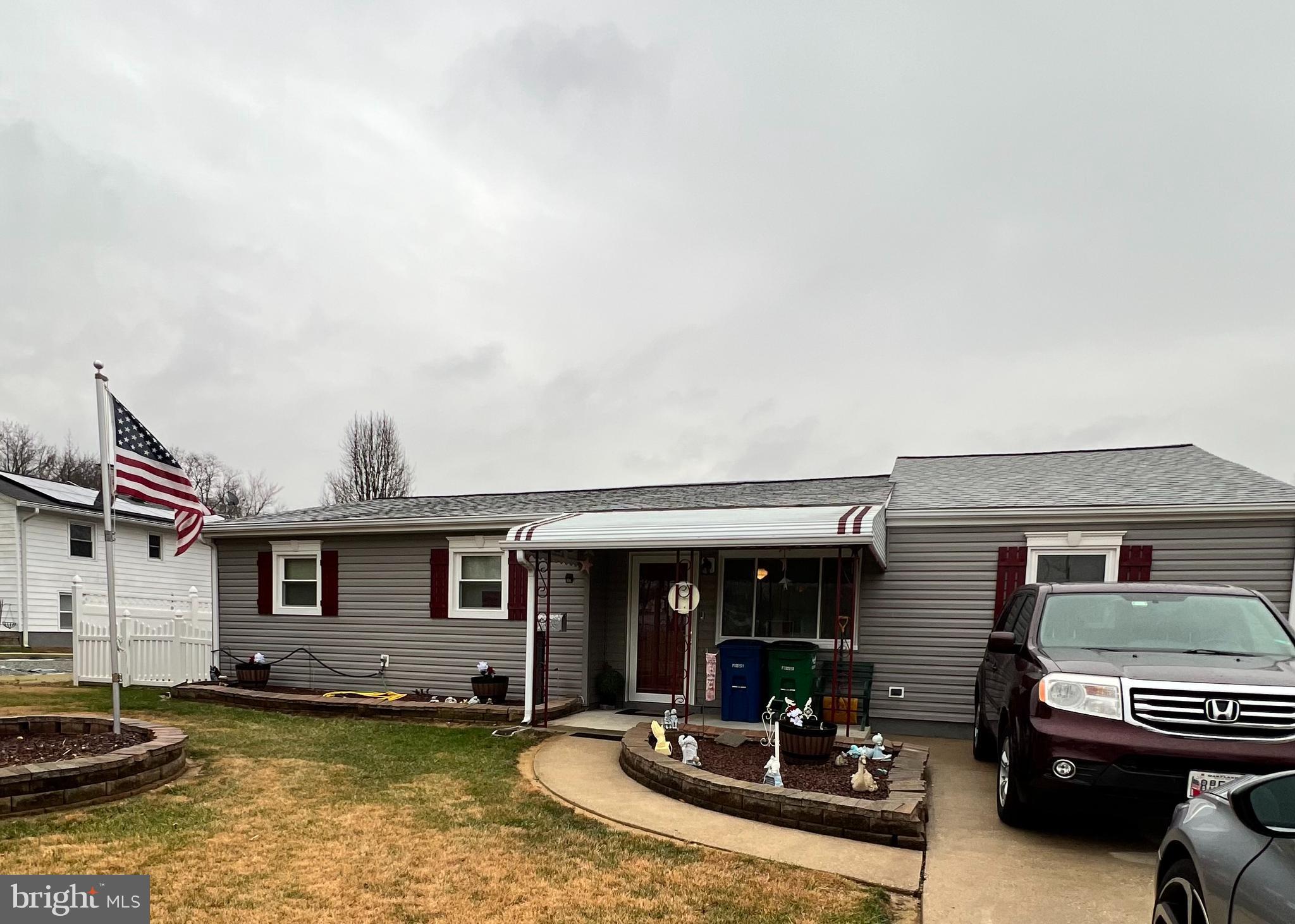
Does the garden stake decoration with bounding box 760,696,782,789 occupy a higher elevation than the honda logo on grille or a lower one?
lower

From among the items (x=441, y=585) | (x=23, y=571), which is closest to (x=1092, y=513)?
(x=441, y=585)

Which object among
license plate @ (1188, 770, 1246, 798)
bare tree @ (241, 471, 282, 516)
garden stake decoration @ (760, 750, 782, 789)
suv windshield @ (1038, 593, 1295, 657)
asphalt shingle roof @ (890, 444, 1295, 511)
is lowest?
bare tree @ (241, 471, 282, 516)

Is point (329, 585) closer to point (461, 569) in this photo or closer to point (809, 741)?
point (461, 569)

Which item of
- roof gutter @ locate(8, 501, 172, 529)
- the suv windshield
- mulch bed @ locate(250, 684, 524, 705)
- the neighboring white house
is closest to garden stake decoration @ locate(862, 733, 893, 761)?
the suv windshield

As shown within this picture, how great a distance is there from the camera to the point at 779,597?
956 centimetres

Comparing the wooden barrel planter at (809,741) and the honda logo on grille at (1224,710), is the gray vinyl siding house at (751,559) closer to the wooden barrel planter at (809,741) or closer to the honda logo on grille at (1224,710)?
the wooden barrel planter at (809,741)

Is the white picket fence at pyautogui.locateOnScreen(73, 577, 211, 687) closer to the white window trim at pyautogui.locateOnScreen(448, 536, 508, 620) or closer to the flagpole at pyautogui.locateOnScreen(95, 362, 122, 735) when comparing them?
the white window trim at pyautogui.locateOnScreen(448, 536, 508, 620)

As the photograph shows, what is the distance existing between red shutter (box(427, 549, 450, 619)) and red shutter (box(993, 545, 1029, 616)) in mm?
7514

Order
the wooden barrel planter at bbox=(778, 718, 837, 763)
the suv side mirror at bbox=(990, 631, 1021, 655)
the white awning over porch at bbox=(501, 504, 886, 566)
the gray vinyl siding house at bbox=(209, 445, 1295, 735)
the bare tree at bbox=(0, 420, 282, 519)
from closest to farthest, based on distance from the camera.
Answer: the suv side mirror at bbox=(990, 631, 1021, 655), the wooden barrel planter at bbox=(778, 718, 837, 763), the white awning over porch at bbox=(501, 504, 886, 566), the gray vinyl siding house at bbox=(209, 445, 1295, 735), the bare tree at bbox=(0, 420, 282, 519)

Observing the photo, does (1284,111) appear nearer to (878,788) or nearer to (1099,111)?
(1099,111)

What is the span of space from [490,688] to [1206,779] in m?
7.94

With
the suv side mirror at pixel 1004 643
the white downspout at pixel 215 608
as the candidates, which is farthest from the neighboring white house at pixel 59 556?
the suv side mirror at pixel 1004 643

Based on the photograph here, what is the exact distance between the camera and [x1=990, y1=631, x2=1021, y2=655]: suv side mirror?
5242mm

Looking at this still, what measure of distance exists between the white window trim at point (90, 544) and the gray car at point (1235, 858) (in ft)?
79.0
